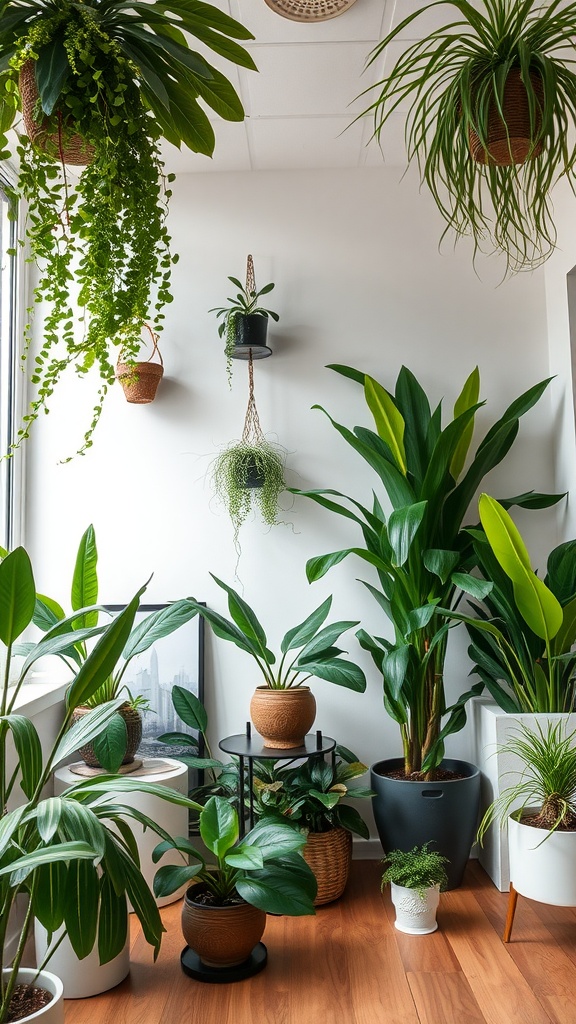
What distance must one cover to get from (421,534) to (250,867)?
1250 millimetres

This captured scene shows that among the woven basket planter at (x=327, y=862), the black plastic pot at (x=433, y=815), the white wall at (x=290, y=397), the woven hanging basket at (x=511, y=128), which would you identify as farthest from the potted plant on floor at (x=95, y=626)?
the woven hanging basket at (x=511, y=128)

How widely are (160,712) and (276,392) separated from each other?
52.7 inches

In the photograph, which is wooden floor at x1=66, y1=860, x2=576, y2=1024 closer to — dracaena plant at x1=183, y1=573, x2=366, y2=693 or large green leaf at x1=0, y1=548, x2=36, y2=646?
dracaena plant at x1=183, y1=573, x2=366, y2=693

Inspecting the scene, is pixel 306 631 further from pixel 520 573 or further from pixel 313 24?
pixel 313 24

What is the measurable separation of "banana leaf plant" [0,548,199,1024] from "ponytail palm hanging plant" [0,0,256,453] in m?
0.54

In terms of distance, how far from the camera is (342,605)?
124 inches

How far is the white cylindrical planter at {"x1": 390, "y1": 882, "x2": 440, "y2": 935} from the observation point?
2.38 m

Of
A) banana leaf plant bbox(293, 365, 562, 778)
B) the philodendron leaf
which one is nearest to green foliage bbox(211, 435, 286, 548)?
banana leaf plant bbox(293, 365, 562, 778)

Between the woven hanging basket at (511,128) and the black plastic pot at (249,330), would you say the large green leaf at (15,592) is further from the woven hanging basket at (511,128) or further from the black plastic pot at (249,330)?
the black plastic pot at (249,330)

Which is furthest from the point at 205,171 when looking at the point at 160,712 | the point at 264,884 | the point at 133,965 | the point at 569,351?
the point at 133,965

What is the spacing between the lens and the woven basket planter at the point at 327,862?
2.59m

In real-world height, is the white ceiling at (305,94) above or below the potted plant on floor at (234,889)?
above

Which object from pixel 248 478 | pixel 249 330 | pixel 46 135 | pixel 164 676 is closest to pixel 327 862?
pixel 164 676

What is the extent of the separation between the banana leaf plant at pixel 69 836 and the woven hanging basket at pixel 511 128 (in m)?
1.12
